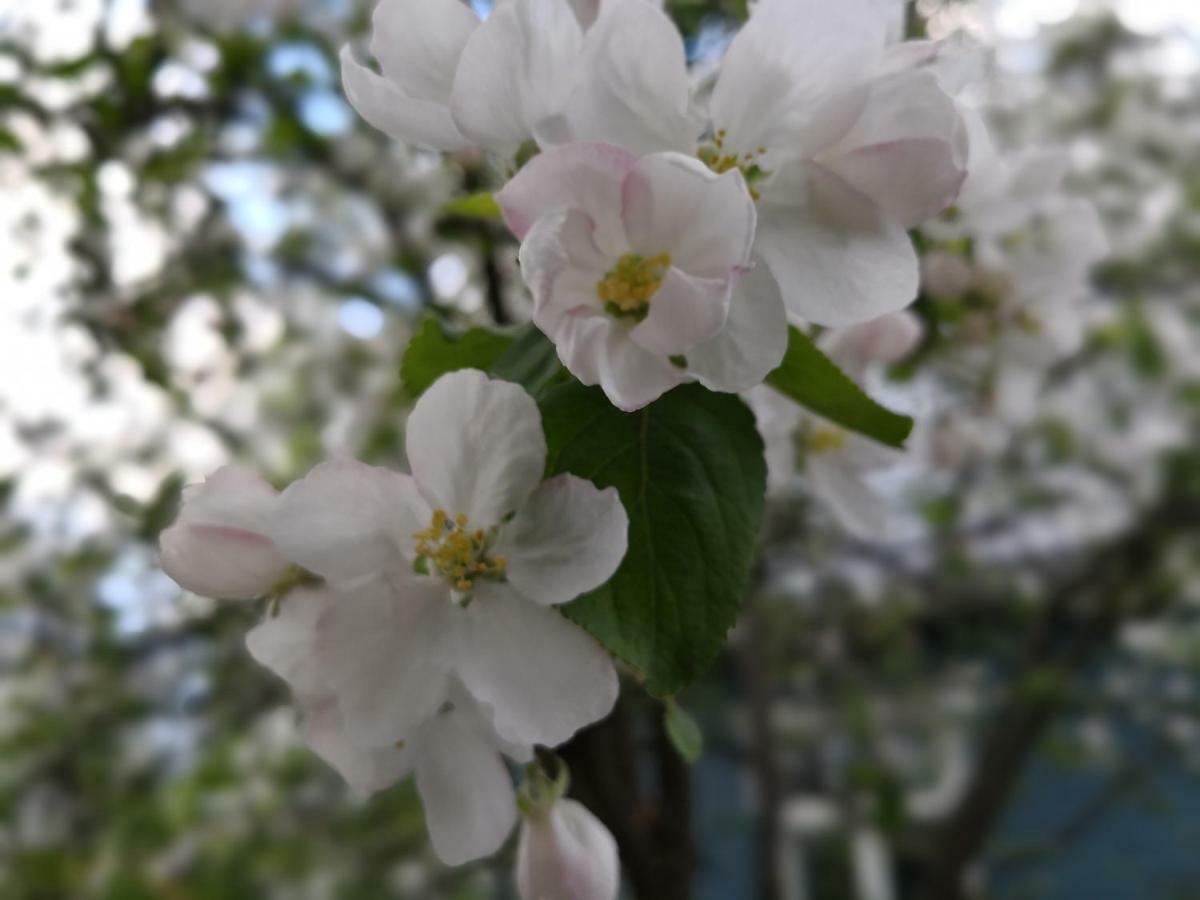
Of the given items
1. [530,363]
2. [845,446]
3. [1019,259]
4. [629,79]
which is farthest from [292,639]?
[1019,259]

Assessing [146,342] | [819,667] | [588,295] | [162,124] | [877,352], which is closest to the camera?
[588,295]

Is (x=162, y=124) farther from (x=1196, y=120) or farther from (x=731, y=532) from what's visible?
(x=1196, y=120)

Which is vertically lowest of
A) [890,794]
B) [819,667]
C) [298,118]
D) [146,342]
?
[819,667]

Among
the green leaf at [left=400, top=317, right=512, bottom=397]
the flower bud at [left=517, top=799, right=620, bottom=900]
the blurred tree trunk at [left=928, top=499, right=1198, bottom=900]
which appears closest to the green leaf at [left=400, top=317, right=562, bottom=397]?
the green leaf at [left=400, top=317, right=512, bottom=397]

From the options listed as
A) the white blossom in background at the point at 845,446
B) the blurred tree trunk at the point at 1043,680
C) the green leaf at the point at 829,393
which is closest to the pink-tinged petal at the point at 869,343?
the white blossom in background at the point at 845,446

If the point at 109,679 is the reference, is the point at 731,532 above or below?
above

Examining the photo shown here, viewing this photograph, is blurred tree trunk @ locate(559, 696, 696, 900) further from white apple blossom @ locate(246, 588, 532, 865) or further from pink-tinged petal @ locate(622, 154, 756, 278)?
pink-tinged petal @ locate(622, 154, 756, 278)

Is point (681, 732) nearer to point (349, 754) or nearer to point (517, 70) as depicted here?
point (349, 754)

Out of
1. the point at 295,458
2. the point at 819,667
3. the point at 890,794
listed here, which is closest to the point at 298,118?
the point at 295,458
